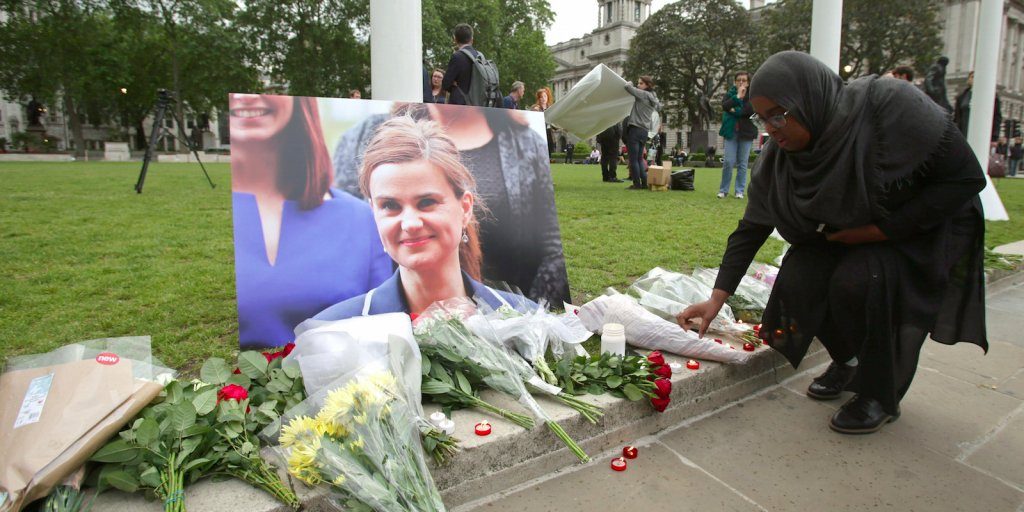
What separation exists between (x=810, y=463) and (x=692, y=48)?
50572 millimetres

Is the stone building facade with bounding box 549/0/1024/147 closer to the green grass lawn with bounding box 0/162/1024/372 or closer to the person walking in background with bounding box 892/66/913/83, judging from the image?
the person walking in background with bounding box 892/66/913/83

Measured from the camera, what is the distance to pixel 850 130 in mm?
2182

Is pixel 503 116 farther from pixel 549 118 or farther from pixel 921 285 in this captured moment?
pixel 549 118

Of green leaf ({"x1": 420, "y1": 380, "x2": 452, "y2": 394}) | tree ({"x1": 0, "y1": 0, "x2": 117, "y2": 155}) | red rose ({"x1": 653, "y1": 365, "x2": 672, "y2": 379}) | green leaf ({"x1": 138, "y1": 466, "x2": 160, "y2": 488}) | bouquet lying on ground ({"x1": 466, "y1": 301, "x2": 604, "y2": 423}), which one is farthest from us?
tree ({"x1": 0, "y1": 0, "x2": 117, "y2": 155})

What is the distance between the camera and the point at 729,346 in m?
2.75

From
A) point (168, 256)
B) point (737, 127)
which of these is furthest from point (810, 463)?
point (737, 127)

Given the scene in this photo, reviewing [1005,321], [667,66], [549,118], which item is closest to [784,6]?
[667,66]

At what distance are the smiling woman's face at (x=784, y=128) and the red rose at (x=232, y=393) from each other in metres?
2.10

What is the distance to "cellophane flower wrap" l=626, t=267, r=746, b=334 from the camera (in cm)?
307

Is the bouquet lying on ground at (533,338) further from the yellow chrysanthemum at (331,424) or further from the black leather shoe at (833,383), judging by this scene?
the black leather shoe at (833,383)

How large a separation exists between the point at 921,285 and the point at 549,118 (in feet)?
32.3

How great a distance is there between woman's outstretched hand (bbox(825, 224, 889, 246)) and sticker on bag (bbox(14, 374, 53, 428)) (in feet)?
9.07

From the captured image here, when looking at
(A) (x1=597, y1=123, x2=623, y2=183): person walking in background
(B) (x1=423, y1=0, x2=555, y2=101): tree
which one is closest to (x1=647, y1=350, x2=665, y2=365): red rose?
(A) (x1=597, y1=123, x2=623, y2=183): person walking in background

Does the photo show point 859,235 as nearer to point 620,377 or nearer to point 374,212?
point 620,377
